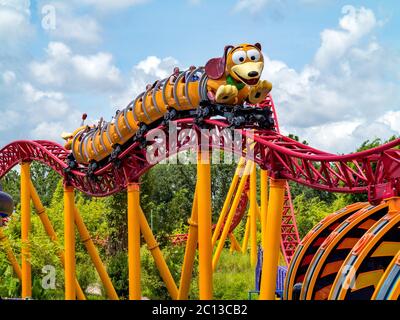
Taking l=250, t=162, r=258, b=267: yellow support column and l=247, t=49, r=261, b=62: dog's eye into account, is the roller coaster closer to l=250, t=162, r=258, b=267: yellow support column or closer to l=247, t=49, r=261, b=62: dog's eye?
l=247, t=49, r=261, b=62: dog's eye

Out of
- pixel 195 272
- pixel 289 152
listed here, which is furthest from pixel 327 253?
pixel 195 272

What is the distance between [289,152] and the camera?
822 cm

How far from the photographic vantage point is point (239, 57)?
892 cm

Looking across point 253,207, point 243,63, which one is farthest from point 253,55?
point 253,207

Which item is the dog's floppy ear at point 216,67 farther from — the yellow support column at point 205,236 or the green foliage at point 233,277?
the green foliage at point 233,277

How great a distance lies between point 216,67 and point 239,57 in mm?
439

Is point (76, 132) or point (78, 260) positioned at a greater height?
point (76, 132)

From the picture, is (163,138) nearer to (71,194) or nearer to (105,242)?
(71,194)

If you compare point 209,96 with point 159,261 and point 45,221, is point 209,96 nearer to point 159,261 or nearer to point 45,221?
point 159,261

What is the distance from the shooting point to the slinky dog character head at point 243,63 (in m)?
8.84

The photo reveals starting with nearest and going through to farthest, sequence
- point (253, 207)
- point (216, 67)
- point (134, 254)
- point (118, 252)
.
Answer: point (216, 67) → point (134, 254) → point (253, 207) → point (118, 252)

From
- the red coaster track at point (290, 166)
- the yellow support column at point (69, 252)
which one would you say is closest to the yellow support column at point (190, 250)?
the red coaster track at point (290, 166)
